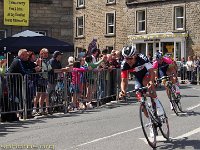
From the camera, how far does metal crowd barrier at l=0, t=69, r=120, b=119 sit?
12984 millimetres

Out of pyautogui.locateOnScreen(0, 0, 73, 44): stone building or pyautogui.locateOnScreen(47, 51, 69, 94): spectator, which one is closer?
pyautogui.locateOnScreen(47, 51, 69, 94): spectator

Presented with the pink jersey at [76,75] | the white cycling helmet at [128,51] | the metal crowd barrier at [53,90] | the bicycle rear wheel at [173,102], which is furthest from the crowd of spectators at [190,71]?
the white cycling helmet at [128,51]

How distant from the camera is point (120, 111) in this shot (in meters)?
14.9

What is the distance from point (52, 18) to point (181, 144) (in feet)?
59.0

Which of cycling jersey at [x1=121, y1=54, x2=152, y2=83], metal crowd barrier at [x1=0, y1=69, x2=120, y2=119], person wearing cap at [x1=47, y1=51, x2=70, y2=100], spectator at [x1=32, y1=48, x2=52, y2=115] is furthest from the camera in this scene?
person wearing cap at [x1=47, y1=51, x2=70, y2=100]

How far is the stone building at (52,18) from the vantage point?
2552 cm

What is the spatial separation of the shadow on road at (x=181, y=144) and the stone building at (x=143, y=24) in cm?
2974

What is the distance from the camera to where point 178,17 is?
39938mm

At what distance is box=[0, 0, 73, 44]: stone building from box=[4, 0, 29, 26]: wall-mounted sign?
5242mm

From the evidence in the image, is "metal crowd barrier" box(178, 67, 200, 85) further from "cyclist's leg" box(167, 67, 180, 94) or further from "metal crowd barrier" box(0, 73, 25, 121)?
"metal crowd barrier" box(0, 73, 25, 121)

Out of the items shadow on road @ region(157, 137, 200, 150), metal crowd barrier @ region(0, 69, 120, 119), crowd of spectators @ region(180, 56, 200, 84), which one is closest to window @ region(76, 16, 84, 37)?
crowd of spectators @ region(180, 56, 200, 84)

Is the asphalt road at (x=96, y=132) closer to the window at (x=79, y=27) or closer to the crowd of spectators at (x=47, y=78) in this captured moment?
the crowd of spectators at (x=47, y=78)

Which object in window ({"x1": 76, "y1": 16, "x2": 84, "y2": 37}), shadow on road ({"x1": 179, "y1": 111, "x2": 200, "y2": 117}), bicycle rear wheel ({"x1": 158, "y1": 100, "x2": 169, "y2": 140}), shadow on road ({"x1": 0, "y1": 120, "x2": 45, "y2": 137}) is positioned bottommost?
shadow on road ({"x1": 0, "y1": 120, "x2": 45, "y2": 137})

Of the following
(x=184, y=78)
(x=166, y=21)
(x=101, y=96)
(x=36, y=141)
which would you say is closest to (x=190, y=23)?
(x=166, y=21)
